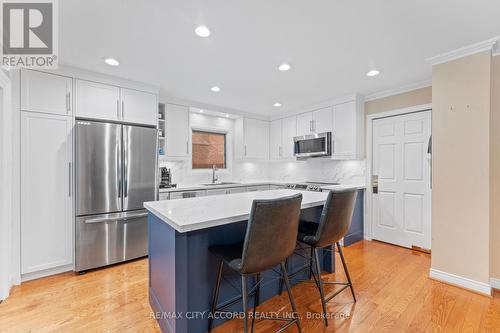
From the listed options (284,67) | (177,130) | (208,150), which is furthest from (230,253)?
(208,150)

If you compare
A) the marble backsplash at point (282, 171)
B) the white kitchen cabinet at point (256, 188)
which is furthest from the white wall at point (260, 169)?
the white kitchen cabinet at point (256, 188)

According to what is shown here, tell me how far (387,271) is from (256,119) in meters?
3.74

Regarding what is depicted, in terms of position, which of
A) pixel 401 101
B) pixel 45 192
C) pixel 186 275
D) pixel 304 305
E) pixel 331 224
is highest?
pixel 401 101

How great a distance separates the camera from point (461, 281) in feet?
7.66

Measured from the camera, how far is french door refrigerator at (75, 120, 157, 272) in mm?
2701

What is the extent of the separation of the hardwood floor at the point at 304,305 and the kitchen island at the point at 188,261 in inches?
9.6

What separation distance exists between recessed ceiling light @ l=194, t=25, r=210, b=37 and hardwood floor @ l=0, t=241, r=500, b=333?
2427 millimetres

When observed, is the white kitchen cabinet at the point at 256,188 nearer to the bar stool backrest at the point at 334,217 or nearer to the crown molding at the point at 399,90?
the crown molding at the point at 399,90

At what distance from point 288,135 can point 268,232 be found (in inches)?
150

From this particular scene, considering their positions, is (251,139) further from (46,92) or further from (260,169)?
(46,92)

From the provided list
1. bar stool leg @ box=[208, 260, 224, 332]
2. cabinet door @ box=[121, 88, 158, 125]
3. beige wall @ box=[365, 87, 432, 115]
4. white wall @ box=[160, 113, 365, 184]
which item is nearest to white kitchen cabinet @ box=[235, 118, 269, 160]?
white wall @ box=[160, 113, 365, 184]

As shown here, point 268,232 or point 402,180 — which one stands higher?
point 402,180

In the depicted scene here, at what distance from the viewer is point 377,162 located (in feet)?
12.4

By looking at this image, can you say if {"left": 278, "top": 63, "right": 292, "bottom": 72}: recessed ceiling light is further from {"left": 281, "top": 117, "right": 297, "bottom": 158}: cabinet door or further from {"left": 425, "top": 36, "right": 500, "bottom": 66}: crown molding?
{"left": 281, "top": 117, "right": 297, "bottom": 158}: cabinet door
